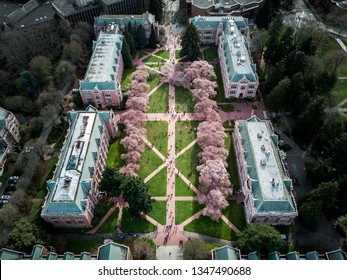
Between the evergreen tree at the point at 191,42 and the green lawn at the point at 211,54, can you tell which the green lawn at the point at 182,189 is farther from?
the green lawn at the point at 211,54

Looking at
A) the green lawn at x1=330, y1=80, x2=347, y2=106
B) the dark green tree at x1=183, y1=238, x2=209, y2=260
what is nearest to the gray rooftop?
the green lawn at x1=330, y1=80, x2=347, y2=106

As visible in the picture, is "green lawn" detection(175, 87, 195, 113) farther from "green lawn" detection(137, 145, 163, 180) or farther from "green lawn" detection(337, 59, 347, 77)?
"green lawn" detection(337, 59, 347, 77)

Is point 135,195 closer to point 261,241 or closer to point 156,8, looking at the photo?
point 261,241

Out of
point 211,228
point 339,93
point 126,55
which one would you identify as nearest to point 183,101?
point 126,55

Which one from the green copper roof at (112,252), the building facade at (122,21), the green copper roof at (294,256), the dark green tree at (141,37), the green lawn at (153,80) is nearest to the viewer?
the green copper roof at (112,252)

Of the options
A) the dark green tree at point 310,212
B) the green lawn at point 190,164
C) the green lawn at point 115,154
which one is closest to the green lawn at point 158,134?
the green lawn at point 190,164
